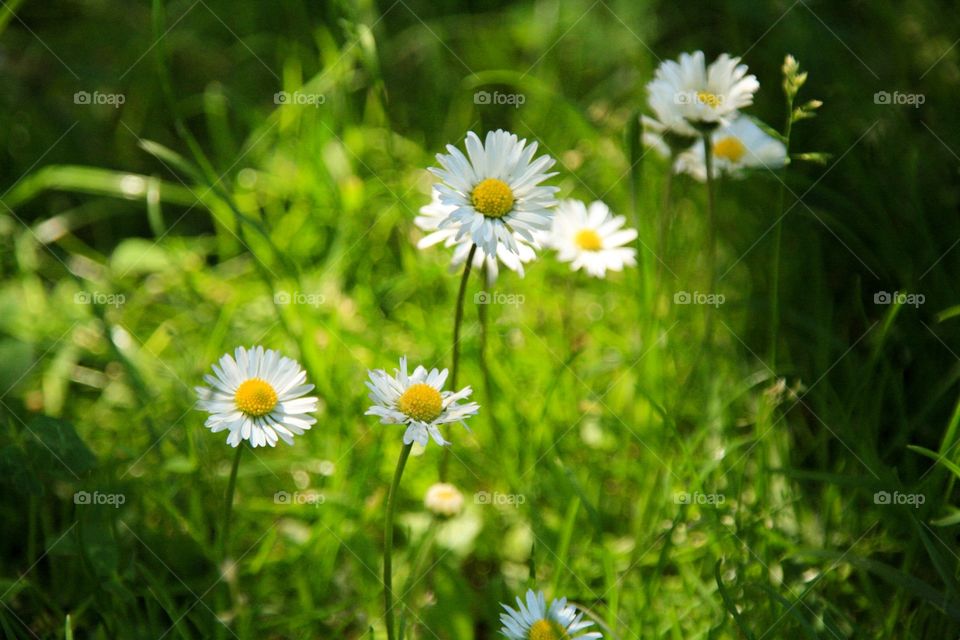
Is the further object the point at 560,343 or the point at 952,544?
the point at 560,343

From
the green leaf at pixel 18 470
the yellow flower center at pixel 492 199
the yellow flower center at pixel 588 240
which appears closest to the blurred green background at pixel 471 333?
the green leaf at pixel 18 470

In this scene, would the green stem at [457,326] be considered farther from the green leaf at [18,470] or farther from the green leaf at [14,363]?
the green leaf at [14,363]

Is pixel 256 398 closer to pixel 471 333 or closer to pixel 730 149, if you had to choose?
pixel 471 333

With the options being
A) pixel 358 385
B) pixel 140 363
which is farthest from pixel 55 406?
pixel 358 385

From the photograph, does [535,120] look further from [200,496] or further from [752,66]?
[200,496]

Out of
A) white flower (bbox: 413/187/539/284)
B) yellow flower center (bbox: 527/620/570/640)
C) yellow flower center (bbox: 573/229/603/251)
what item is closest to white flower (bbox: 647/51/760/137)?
yellow flower center (bbox: 573/229/603/251)
